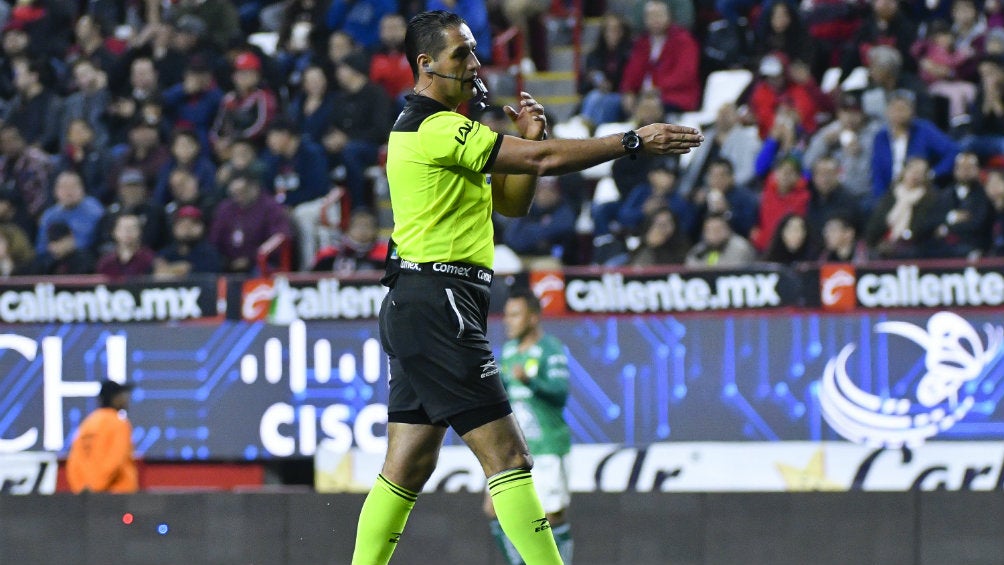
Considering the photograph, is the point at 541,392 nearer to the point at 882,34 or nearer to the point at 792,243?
the point at 792,243

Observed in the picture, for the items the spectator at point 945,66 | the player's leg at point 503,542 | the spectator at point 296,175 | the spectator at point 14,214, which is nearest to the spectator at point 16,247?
the spectator at point 14,214

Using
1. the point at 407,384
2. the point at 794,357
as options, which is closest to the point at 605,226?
the point at 794,357

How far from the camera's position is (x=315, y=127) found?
14625mm

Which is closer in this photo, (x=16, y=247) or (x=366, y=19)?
(x=16, y=247)

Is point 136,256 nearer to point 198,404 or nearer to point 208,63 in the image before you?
point 198,404

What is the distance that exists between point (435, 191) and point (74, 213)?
361 inches

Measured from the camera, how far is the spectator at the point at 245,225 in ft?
42.9

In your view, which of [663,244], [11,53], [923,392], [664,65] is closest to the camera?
[923,392]

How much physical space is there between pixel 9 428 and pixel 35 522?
1.35 m

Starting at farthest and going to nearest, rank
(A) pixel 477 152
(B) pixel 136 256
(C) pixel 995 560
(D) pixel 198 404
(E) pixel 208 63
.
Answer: (E) pixel 208 63, (B) pixel 136 256, (D) pixel 198 404, (C) pixel 995 560, (A) pixel 477 152

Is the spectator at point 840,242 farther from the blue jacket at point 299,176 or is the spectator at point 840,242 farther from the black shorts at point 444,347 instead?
the black shorts at point 444,347

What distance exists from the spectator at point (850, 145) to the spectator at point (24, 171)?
645cm

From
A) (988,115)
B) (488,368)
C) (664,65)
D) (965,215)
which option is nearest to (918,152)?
(988,115)

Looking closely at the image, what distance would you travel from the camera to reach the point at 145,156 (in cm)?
1501
